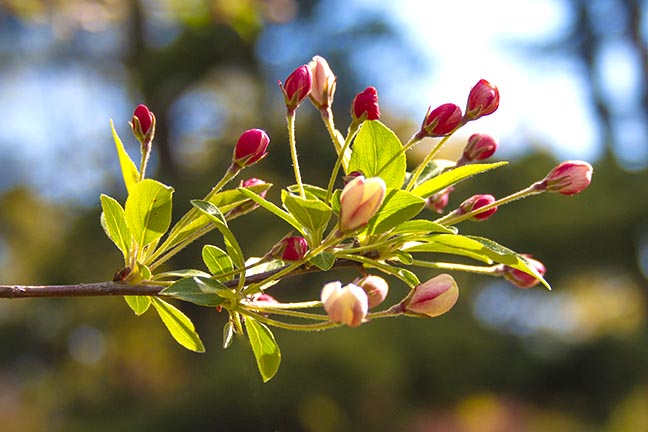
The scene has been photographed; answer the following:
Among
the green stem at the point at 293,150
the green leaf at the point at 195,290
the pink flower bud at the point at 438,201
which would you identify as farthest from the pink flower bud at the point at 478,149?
the green leaf at the point at 195,290

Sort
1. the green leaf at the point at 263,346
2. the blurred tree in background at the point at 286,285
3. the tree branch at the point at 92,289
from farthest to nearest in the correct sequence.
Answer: the blurred tree in background at the point at 286,285
the green leaf at the point at 263,346
the tree branch at the point at 92,289

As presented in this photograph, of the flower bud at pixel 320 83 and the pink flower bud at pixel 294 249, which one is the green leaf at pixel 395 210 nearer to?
the pink flower bud at pixel 294 249

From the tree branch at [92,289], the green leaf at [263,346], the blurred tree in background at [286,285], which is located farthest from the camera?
the blurred tree in background at [286,285]

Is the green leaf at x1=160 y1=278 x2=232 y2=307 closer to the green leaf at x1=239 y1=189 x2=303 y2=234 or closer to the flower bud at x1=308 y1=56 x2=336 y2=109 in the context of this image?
the green leaf at x1=239 y1=189 x2=303 y2=234

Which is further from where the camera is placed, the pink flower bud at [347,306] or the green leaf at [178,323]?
the green leaf at [178,323]

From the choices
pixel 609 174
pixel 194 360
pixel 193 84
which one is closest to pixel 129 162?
pixel 609 174

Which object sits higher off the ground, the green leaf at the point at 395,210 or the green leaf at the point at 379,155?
the green leaf at the point at 379,155

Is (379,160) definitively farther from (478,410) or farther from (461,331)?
(478,410)
